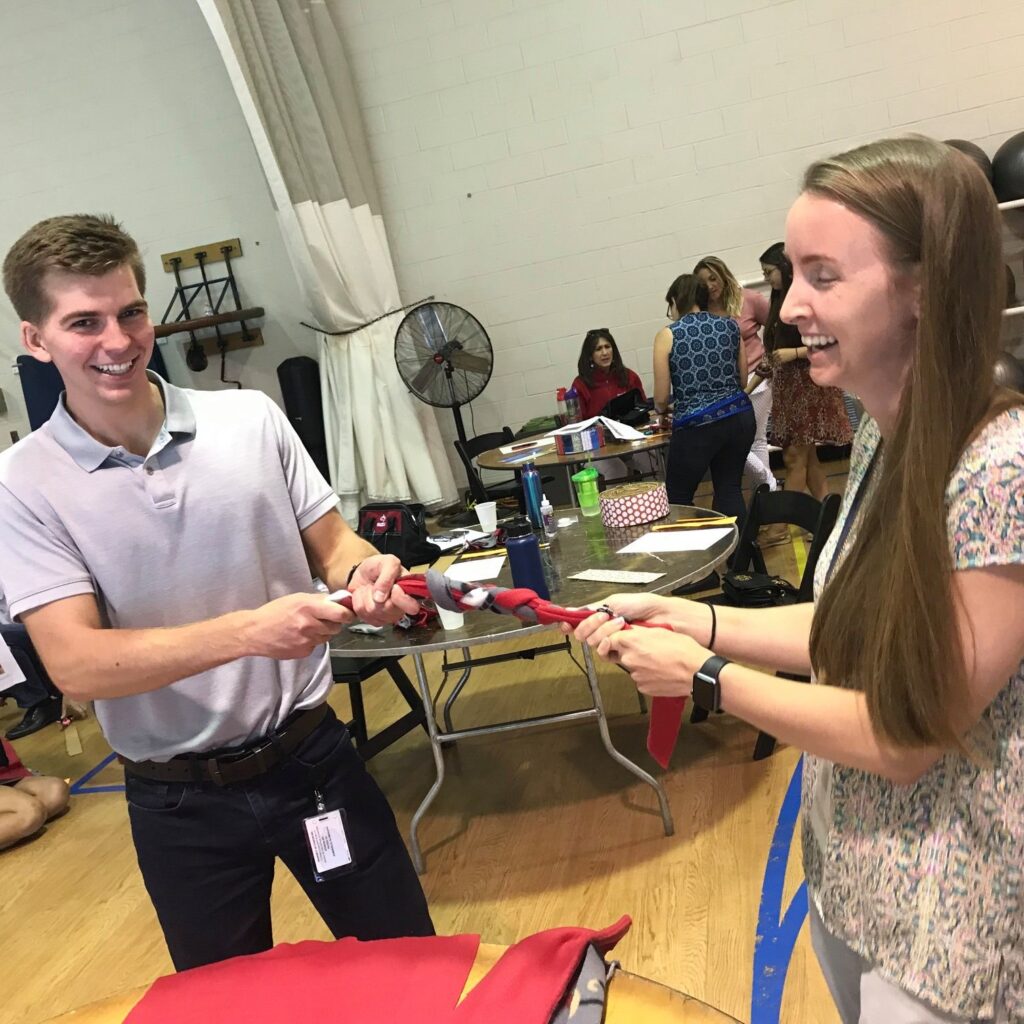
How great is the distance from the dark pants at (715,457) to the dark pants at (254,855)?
10.8 ft

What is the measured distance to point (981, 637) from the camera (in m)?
1.00

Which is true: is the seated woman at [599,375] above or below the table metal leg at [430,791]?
above

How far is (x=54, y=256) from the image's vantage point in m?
1.55

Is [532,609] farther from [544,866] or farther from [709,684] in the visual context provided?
[544,866]

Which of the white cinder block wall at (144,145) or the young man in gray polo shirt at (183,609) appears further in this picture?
the white cinder block wall at (144,145)

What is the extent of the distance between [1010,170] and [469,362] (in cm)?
376

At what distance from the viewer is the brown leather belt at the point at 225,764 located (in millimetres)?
1623

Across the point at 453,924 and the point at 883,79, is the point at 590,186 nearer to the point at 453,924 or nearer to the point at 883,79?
the point at 883,79

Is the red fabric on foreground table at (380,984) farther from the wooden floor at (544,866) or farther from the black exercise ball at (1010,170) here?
the black exercise ball at (1010,170)

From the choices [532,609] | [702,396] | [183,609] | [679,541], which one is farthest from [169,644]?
[702,396]

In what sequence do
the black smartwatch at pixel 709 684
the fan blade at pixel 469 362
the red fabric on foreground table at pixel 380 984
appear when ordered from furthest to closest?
the fan blade at pixel 469 362 → the black smartwatch at pixel 709 684 → the red fabric on foreground table at pixel 380 984

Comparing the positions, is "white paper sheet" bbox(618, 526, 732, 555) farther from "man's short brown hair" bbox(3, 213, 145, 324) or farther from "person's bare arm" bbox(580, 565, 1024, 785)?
"man's short brown hair" bbox(3, 213, 145, 324)

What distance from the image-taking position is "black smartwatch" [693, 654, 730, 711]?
1226 millimetres

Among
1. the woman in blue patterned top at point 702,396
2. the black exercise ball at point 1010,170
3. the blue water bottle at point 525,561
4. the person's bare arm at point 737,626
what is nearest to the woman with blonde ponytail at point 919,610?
the person's bare arm at point 737,626
